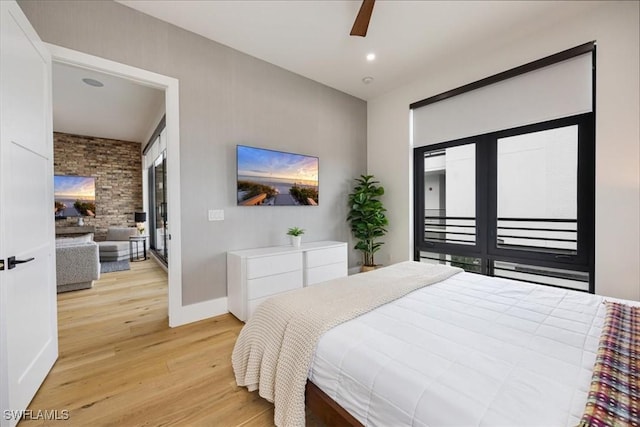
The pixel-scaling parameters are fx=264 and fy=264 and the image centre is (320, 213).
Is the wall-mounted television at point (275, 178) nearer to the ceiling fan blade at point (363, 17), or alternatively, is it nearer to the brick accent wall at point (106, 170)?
the ceiling fan blade at point (363, 17)

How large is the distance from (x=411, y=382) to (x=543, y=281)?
9.16ft

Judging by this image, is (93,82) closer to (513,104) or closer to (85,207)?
(85,207)

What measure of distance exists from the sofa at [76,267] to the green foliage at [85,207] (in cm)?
327

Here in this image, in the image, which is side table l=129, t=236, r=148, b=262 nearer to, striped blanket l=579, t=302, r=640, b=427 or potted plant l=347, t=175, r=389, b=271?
potted plant l=347, t=175, r=389, b=271

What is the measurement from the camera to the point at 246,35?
2.74 metres

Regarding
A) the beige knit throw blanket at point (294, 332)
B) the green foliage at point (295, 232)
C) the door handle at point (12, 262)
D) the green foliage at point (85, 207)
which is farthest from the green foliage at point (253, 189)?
the green foliage at point (85, 207)

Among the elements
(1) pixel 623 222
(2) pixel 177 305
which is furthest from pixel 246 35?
(1) pixel 623 222

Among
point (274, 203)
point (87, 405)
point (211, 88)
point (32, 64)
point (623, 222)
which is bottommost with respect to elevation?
point (87, 405)

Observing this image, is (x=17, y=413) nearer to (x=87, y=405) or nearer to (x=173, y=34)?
(x=87, y=405)

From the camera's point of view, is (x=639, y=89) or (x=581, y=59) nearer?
(x=639, y=89)

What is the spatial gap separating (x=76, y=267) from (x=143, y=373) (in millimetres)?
2746

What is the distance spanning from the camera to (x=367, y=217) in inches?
158

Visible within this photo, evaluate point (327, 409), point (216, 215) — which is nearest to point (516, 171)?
point (327, 409)

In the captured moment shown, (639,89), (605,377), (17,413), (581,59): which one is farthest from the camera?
(581,59)
